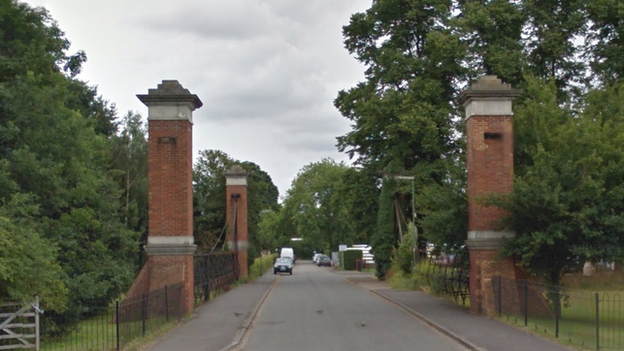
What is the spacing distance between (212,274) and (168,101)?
35.5 feet

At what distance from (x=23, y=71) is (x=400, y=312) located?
13872 millimetres

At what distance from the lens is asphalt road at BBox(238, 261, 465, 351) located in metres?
15.2

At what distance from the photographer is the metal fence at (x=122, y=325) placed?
14.7 m

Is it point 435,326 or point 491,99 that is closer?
point 435,326

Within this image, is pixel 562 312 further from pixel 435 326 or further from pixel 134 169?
pixel 134 169

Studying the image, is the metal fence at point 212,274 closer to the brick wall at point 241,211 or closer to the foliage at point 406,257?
the brick wall at point 241,211

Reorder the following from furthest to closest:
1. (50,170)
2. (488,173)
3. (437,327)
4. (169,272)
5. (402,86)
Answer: (402,86) → (169,272) → (488,173) → (50,170) → (437,327)

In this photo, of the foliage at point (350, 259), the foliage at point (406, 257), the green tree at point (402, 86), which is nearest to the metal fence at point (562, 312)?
the green tree at point (402, 86)

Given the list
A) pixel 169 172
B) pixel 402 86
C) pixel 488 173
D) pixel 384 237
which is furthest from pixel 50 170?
pixel 384 237

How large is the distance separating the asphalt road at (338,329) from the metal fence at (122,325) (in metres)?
2.29

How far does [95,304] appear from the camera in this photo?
77.6ft

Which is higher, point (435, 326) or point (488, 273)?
point (488, 273)

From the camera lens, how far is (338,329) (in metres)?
18.3

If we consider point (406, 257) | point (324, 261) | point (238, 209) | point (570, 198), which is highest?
point (570, 198)
